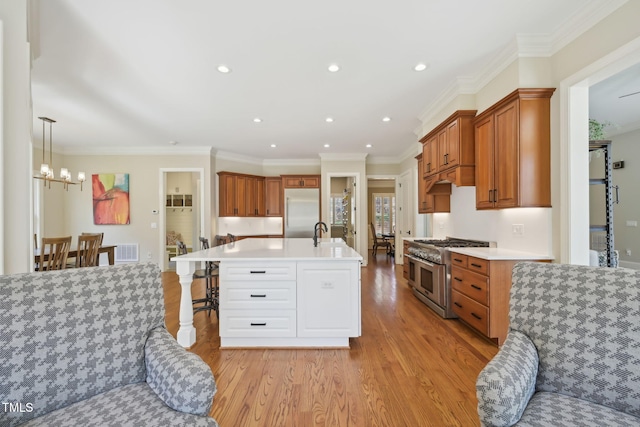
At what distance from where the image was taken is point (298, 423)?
1619mm

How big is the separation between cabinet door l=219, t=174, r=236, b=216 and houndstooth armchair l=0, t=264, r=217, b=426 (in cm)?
529

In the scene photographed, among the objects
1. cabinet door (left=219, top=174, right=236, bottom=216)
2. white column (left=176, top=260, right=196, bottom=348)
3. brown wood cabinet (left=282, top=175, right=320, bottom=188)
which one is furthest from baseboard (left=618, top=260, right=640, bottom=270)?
cabinet door (left=219, top=174, right=236, bottom=216)

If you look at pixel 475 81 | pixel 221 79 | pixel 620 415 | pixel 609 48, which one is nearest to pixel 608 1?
pixel 609 48

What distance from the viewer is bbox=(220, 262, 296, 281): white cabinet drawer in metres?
2.55

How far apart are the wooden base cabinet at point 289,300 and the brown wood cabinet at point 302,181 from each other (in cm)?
448

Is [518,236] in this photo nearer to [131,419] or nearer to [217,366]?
[217,366]

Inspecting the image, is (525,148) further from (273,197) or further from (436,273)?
(273,197)

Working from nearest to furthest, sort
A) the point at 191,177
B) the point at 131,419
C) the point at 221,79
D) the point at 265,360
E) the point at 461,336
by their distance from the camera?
the point at 131,419
the point at 265,360
the point at 461,336
the point at 221,79
the point at 191,177

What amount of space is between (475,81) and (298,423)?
3.65 m

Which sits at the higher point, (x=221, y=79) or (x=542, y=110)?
(x=221, y=79)

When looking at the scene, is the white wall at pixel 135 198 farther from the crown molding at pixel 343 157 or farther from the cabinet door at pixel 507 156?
the cabinet door at pixel 507 156

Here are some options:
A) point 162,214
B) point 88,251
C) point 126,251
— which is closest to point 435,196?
point 88,251

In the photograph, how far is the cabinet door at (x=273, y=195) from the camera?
718 cm

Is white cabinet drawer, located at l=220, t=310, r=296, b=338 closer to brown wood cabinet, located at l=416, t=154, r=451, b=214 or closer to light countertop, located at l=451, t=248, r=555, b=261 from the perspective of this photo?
light countertop, located at l=451, t=248, r=555, b=261
